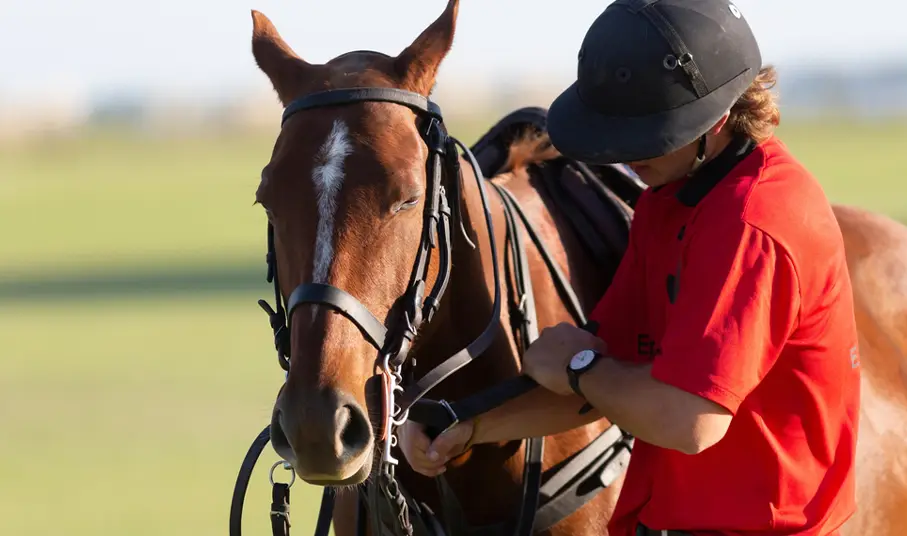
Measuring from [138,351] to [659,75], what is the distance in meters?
13.7

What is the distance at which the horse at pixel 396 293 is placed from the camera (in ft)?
8.71

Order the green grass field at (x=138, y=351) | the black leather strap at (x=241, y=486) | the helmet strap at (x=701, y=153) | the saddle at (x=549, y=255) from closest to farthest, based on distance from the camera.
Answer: the helmet strap at (x=701, y=153) < the saddle at (x=549, y=255) < the black leather strap at (x=241, y=486) < the green grass field at (x=138, y=351)

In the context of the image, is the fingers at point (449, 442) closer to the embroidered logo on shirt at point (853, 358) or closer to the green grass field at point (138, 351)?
the embroidered logo on shirt at point (853, 358)

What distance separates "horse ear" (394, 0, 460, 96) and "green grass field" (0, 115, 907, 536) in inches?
32.3

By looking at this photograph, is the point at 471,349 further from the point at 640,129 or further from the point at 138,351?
the point at 138,351

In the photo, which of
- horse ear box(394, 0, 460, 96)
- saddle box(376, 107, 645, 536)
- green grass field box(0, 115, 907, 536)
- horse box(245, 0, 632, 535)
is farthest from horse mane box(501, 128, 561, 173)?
horse ear box(394, 0, 460, 96)

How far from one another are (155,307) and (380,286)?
17.4 meters

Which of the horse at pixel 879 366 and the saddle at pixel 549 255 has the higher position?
the saddle at pixel 549 255

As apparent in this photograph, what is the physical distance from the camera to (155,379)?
44.8 ft

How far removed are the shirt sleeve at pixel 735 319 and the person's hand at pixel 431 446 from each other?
652mm

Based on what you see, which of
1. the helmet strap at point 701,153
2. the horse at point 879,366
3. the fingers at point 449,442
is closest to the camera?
the helmet strap at point 701,153

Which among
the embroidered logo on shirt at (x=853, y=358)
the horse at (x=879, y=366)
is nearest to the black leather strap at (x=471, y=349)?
the embroidered logo on shirt at (x=853, y=358)

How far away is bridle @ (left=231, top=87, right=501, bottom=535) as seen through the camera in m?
2.72

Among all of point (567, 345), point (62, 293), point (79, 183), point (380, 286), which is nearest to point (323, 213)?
point (380, 286)
